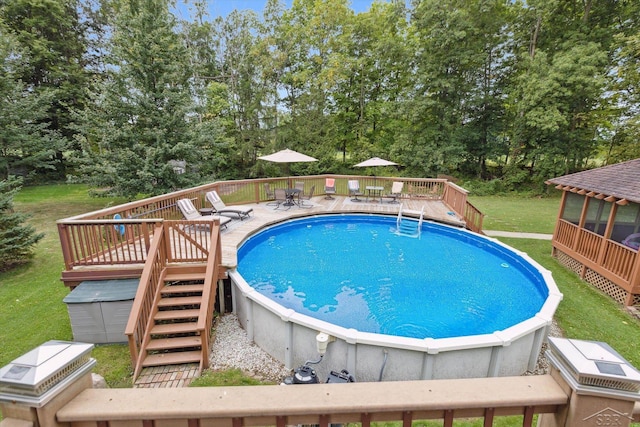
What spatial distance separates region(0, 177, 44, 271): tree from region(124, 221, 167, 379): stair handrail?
4530 millimetres

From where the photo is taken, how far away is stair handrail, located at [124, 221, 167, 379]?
437 cm

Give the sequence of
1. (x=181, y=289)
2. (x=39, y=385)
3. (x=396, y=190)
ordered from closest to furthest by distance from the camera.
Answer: (x=39, y=385) < (x=181, y=289) < (x=396, y=190)

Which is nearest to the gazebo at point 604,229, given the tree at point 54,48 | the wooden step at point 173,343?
the wooden step at point 173,343

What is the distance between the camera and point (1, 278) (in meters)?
7.12

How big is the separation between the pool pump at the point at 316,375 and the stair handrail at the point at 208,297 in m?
1.58

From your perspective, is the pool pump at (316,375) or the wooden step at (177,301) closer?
the pool pump at (316,375)

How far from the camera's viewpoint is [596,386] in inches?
43.1

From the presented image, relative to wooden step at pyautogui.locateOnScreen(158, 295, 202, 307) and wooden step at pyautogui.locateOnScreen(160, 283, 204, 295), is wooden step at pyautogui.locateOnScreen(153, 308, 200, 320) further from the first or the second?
wooden step at pyautogui.locateOnScreen(160, 283, 204, 295)

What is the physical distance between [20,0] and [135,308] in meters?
26.3

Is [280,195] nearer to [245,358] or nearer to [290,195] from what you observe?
[290,195]

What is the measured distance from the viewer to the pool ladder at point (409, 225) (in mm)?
10594

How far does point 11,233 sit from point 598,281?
14558 mm

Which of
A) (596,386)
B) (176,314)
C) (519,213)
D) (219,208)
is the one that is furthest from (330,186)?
(596,386)

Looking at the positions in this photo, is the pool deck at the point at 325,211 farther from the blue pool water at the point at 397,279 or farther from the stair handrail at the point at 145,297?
the stair handrail at the point at 145,297
